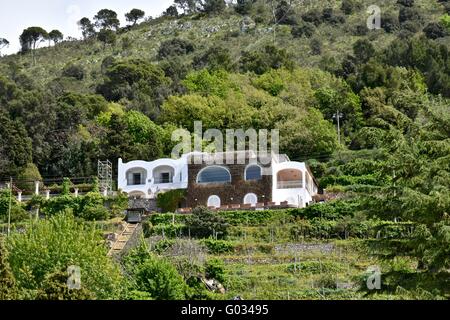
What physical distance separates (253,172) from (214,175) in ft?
6.68

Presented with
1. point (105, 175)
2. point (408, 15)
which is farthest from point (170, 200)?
point (408, 15)

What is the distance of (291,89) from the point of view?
72250 millimetres

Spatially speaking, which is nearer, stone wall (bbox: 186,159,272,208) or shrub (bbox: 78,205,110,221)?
shrub (bbox: 78,205,110,221)

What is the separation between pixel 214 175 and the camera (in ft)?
178

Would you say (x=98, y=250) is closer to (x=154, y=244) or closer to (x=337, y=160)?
(x=154, y=244)

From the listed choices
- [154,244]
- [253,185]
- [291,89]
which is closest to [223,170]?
[253,185]

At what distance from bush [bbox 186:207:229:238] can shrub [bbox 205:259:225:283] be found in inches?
328

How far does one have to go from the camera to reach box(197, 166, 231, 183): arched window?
54125 mm

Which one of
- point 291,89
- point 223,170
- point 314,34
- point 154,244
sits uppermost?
point 314,34

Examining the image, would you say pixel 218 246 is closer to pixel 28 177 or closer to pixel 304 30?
pixel 28 177

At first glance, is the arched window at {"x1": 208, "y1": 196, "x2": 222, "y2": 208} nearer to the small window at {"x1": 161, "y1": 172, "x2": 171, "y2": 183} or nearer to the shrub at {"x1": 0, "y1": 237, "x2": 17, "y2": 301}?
the small window at {"x1": 161, "y1": 172, "x2": 171, "y2": 183}

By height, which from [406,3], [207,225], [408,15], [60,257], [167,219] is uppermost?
[406,3]

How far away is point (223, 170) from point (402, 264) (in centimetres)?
2641

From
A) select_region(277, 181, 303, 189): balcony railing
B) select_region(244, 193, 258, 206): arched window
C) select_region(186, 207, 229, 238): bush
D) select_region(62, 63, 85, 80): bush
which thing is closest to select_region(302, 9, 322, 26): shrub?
select_region(62, 63, 85, 80): bush
